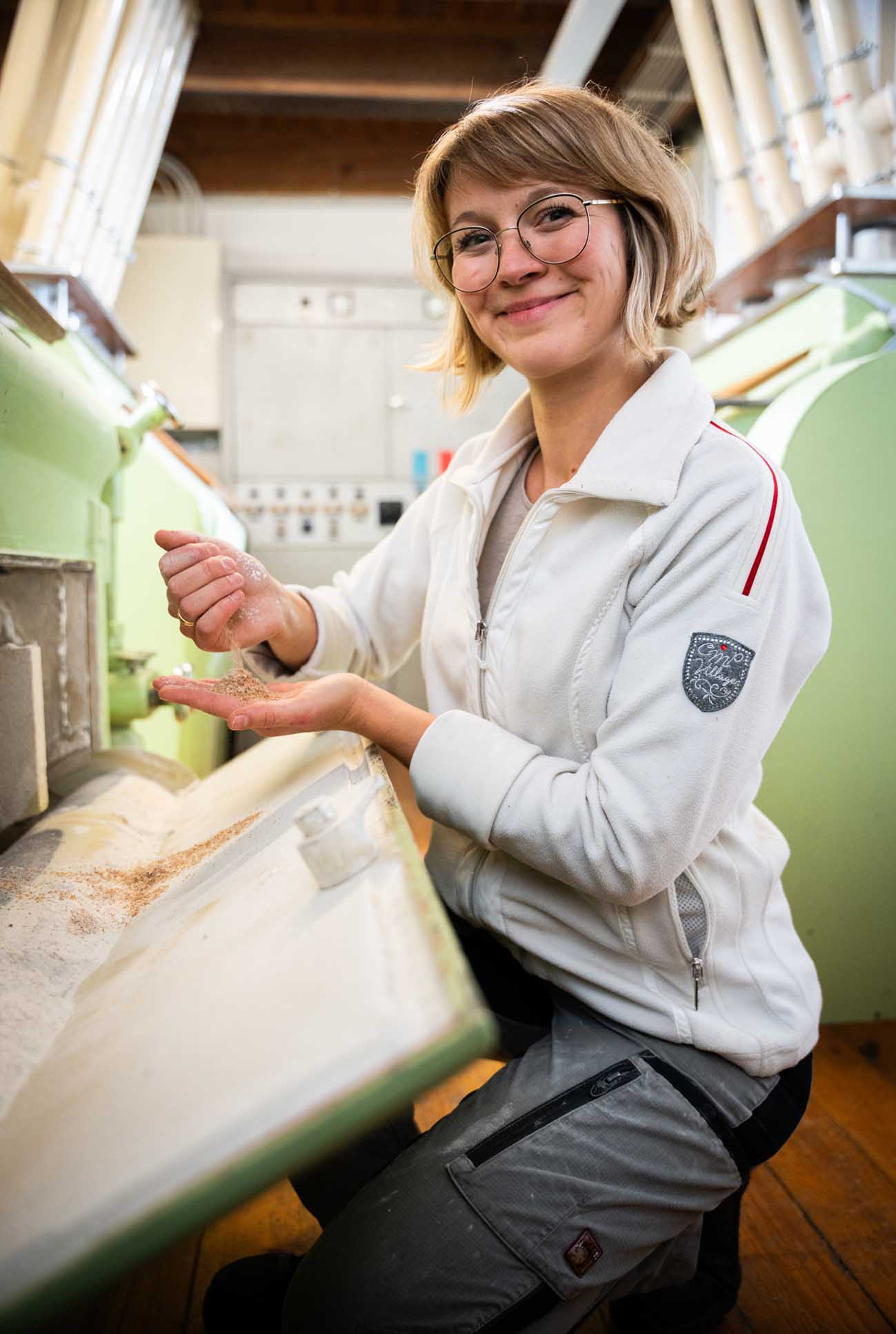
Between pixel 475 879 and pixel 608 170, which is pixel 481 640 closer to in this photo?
pixel 475 879

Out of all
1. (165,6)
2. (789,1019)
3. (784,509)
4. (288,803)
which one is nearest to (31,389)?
(288,803)

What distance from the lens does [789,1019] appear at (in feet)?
2.93

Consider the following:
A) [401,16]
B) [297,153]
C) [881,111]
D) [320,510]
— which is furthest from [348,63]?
[881,111]

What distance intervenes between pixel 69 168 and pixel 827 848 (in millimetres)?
2367

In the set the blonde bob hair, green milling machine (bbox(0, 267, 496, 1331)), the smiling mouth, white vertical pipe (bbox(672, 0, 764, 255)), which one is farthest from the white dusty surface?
white vertical pipe (bbox(672, 0, 764, 255))

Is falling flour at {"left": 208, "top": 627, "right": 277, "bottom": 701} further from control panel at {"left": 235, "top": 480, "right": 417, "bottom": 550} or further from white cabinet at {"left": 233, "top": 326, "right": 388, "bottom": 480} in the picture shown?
white cabinet at {"left": 233, "top": 326, "right": 388, "bottom": 480}

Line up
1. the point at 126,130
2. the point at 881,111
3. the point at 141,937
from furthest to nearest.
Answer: the point at 126,130 < the point at 881,111 < the point at 141,937

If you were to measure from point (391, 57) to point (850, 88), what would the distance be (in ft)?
7.57

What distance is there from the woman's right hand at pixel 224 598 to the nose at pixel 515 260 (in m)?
0.45

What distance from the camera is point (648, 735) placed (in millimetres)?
798

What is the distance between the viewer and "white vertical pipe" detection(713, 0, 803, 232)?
2.58m

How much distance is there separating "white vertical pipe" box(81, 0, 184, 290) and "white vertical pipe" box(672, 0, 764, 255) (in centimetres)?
168

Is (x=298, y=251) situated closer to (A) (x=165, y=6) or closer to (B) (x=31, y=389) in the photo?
(A) (x=165, y=6)

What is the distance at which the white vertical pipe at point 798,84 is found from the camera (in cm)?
241
